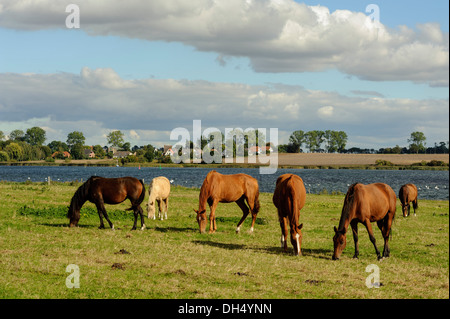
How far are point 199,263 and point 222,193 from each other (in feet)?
20.4

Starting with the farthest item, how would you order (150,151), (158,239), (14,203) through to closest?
(150,151) < (14,203) < (158,239)

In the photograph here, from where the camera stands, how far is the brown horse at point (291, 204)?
13.9 metres

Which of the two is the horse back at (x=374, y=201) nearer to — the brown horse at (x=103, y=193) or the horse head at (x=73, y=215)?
the brown horse at (x=103, y=193)

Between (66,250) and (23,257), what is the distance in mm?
1378

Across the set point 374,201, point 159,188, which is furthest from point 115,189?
point 374,201

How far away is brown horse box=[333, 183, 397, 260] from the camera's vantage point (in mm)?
13133

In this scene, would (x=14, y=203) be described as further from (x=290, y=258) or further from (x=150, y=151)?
(x=150, y=151)

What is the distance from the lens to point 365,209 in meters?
13.2

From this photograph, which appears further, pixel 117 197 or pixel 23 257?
pixel 117 197

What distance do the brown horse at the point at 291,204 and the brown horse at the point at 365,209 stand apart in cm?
117

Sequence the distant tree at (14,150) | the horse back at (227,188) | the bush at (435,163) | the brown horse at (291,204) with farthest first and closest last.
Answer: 1. the distant tree at (14,150)
2. the bush at (435,163)
3. the horse back at (227,188)
4. the brown horse at (291,204)

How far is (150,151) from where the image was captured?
180750 mm

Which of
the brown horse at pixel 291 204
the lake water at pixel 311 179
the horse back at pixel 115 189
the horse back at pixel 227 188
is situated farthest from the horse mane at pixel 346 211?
the lake water at pixel 311 179
